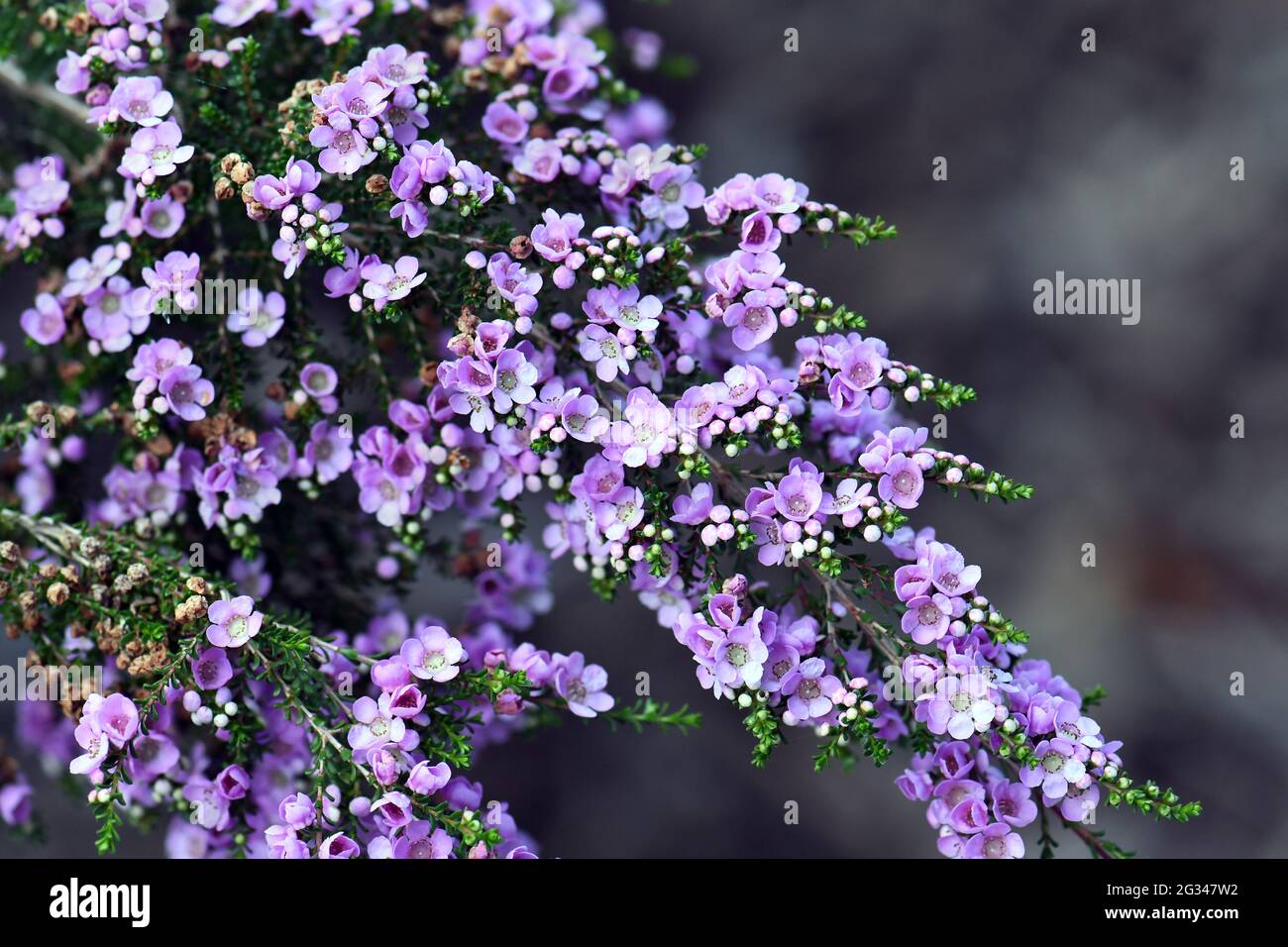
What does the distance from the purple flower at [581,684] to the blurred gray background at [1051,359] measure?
9.45 ft

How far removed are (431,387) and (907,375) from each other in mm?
1264

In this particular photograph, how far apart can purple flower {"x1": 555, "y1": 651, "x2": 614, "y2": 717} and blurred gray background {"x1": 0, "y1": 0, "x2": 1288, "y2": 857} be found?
288cm

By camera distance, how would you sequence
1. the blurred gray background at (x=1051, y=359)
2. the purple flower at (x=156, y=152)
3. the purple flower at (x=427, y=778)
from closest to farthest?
the purple flower at (x=427, y=778)
the purple flower at (x=156, y=152)
the blurred gray background at (x=1051, y=359)

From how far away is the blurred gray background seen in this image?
6.19m

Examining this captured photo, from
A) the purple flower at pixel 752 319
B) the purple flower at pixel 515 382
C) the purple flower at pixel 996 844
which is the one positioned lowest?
the purple flower at pixel 996 844

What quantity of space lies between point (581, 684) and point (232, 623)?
3.01ft

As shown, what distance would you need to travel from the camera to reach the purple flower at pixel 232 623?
2.93 meters

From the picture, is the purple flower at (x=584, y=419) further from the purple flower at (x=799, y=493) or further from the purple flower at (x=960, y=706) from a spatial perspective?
the purple flower at (x=960, y=706)

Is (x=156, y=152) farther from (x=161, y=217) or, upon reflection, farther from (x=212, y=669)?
(x=212, y=669)

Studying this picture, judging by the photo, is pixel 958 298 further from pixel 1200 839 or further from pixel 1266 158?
pixel 1200 839

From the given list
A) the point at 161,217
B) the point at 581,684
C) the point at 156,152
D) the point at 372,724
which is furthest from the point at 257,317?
the point at 581,684

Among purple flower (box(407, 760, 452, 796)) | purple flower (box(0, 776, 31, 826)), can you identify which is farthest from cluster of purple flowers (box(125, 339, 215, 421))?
purple flower (box(0, 776, 31, 826))

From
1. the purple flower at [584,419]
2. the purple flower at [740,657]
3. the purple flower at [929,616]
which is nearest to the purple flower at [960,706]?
the purple flower at [929,616]

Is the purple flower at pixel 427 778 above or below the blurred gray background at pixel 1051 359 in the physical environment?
below
